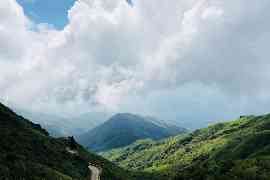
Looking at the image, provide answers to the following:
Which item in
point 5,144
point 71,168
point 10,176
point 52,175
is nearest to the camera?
point 10,176

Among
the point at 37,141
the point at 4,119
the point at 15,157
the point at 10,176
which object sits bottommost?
the point at 10,176

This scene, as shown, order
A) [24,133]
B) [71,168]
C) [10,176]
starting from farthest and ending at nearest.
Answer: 1. [24,133]
2. [71,168]
3. [10,176]

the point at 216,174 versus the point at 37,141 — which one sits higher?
the point at 37,141

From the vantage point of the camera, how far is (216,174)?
194375 mm

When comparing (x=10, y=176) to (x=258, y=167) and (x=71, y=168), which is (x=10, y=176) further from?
(x=258, y=167)

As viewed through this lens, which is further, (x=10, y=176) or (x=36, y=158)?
(x=36, y=158)

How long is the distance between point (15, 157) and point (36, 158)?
2675cm

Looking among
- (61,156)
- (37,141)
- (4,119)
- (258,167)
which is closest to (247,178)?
(258,167)

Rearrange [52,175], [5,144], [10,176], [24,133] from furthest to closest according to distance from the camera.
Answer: [24,133] < [5,144] < [52,175] < [10,176]

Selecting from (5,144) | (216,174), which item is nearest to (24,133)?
(5,144)

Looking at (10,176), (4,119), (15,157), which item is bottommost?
(10,176)

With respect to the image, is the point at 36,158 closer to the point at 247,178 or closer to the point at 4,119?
the point at 4,119

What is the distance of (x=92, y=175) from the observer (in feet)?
593

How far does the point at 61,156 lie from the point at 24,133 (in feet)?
78.0
